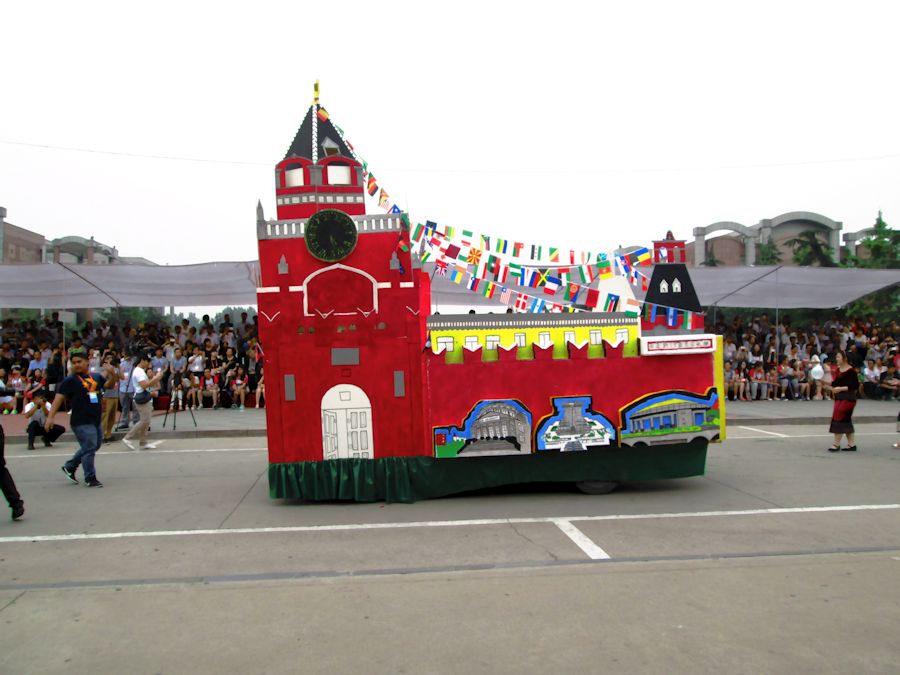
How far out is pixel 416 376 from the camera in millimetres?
8383

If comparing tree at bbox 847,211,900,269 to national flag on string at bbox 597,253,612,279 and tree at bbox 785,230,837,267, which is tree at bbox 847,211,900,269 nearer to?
tree at bbox 785,230,837,267

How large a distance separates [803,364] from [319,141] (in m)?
16.7

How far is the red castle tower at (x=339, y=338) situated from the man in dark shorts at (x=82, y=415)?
2750 mm

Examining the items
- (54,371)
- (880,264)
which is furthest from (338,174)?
(880,264)

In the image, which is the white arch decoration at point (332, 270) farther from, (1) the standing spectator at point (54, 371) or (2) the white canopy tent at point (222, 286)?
(1) the standing spectator at point (54, 371)

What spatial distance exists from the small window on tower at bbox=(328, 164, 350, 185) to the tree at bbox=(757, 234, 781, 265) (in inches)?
1151

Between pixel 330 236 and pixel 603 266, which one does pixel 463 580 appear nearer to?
pixel 330 236

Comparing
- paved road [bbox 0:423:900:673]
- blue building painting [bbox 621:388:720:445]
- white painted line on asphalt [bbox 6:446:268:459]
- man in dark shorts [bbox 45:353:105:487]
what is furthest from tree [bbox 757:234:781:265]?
Answer: man in dark shorts [bbox 45:353:105:487]

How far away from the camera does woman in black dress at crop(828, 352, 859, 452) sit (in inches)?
450

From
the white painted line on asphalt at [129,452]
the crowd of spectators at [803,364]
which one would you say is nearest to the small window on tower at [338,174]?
the white painted line on asphalt at [129,452]

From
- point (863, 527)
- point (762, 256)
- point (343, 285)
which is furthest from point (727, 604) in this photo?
point (762, 256)

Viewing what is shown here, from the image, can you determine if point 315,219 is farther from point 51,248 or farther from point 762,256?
point 762,256

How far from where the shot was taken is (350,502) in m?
8.45

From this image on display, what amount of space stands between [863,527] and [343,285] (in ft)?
19.7
